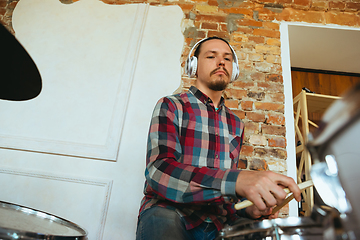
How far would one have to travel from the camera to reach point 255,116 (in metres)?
1.56

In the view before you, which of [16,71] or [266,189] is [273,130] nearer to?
[266,189]

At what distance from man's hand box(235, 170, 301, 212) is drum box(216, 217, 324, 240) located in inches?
3.9

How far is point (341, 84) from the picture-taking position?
2637mm

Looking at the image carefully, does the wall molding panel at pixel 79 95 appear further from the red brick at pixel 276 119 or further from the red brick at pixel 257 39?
the red brick at pixel 276 119

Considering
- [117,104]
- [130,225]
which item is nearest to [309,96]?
[117,104]

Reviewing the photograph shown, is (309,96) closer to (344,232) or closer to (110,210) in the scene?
(110,210)

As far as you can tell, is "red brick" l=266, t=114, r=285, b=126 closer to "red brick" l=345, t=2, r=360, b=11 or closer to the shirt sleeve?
the shirt sleeve

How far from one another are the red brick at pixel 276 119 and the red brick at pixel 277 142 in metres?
0.10

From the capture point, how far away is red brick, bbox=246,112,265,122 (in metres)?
1.55

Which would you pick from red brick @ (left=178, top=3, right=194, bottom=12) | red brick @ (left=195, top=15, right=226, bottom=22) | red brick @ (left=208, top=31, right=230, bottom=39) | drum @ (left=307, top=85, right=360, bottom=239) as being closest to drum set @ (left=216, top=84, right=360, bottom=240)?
drum @ (left=307, top=85, right=360, bottom=239)

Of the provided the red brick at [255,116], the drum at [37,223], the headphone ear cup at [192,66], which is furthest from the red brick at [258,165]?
the drum at [37,223]

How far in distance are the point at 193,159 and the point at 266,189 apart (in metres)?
0.44

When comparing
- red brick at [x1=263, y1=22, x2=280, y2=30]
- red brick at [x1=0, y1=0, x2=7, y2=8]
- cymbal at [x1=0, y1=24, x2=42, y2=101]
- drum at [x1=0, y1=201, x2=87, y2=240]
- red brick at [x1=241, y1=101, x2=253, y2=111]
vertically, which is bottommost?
drum at [x1=0, y1=201, x2=87, y2=240]

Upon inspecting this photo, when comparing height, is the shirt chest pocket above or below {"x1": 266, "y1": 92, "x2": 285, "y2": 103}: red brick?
below
